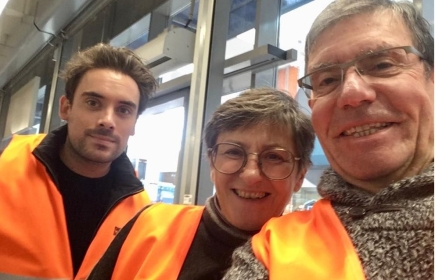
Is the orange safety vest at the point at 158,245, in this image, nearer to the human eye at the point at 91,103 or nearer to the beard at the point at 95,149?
the beard at the point at 95,149

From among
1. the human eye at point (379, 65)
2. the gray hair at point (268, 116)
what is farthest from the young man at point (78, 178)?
the human eye at point (379, 65)

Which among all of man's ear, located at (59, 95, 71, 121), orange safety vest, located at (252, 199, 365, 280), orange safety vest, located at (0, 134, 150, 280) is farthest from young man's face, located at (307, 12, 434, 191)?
man's ear, located at (59, 95, 71, 121)

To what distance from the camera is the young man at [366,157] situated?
69cm

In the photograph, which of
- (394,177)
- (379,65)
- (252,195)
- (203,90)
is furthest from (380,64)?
(203,90)

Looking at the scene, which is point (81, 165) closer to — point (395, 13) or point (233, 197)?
point (233, 197)

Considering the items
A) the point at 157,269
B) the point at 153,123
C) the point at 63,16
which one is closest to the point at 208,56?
the point at 153,123

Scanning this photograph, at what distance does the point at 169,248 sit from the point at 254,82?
A: 1.28 meters

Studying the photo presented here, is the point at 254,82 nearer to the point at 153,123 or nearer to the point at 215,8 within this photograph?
the point at 215,8

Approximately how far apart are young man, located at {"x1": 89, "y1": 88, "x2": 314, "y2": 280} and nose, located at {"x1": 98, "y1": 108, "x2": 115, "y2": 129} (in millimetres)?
538

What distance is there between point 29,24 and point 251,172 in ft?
12.7

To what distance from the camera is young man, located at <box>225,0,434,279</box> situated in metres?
Answer: 0.69

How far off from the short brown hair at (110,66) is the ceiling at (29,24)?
1968 millimetres

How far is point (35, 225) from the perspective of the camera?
1.47 metres

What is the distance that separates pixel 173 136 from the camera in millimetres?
2650
